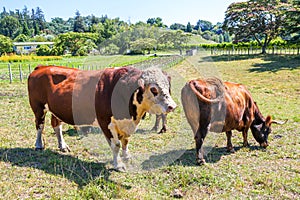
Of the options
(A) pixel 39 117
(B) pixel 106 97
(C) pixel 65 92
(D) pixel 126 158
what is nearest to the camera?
(B) pixel 106 97

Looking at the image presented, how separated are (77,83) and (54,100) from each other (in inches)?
19.8

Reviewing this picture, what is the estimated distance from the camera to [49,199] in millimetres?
3580

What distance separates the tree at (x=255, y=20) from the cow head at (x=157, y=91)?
1276 inches

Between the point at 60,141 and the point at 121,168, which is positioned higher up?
the point at 60,141

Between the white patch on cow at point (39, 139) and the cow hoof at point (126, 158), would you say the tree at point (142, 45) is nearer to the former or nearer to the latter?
the cow hoof at point (126, 158)

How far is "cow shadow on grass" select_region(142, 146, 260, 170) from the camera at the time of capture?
4715 mm

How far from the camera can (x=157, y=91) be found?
3.71m

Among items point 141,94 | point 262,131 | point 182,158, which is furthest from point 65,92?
point 262,131

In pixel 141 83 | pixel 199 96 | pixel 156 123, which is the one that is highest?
pixel 141 83

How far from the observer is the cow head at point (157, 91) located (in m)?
3.70

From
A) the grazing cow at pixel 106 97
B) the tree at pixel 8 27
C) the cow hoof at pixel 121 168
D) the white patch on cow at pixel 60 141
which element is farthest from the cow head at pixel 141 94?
the tree at pixel 8 27

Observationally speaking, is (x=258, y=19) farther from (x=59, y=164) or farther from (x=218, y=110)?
(x=59, y=164)

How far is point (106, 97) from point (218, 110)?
189 centimetres

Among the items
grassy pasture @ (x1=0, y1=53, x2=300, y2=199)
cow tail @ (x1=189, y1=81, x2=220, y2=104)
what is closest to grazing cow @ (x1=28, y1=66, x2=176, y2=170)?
grassy pasture @ (x1=0, y1=53, x2=300, y2=199)
